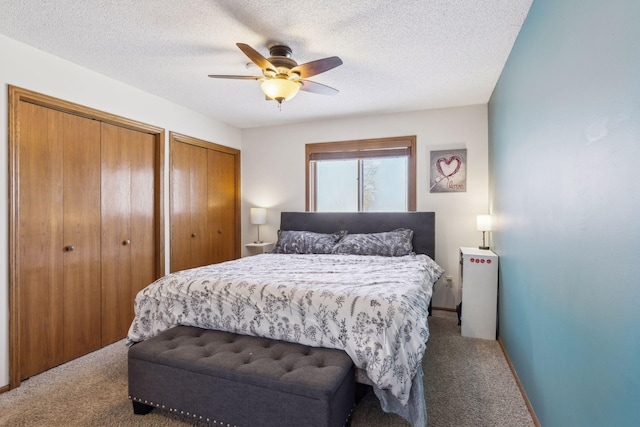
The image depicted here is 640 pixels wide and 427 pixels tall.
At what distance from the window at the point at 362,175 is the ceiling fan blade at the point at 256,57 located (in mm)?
2158

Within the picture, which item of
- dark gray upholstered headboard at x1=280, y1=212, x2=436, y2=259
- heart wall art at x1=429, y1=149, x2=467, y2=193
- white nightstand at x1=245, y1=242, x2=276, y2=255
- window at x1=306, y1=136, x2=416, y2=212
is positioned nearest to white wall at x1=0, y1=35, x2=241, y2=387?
white nightstand at x1=245, y1=242, x2=276, y2=255

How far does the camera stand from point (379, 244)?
12.2ft

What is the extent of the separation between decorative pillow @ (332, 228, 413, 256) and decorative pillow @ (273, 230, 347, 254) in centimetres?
13

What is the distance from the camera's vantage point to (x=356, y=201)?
4.50 metres

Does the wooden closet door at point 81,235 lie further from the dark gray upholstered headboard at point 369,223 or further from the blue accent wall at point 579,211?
the blue accent wall at point 579,211

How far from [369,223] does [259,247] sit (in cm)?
156

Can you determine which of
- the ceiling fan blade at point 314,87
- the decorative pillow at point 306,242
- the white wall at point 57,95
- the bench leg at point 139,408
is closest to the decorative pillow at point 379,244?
the decorative pillow at point 306,242

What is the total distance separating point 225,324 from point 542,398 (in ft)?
6.12

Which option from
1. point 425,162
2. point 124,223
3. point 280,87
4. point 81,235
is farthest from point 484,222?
point 81,235

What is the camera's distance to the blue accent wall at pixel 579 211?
98 cm

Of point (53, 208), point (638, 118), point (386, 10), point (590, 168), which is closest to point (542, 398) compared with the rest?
point (590, 168)

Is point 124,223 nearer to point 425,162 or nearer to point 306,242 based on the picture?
point 306,242

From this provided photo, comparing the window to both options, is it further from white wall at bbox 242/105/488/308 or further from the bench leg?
the bench leg

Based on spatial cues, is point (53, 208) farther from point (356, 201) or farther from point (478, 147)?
point (478, 147)
